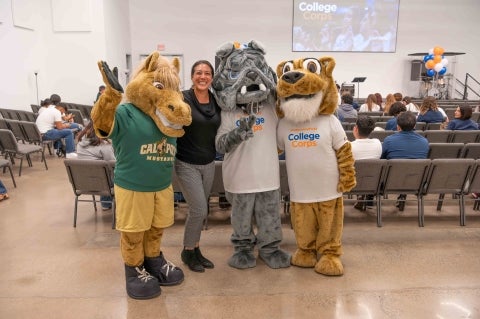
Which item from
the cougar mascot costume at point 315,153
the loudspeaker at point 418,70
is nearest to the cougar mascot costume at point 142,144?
the cougar mascot costume at point 315,153

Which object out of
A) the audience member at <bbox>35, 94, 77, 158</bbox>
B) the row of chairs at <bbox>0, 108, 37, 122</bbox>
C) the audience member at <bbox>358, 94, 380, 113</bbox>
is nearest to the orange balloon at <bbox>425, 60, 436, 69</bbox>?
the audience member at <bbox>358, 94, 380, 113</bbox>

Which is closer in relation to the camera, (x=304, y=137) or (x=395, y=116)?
(x=304, y=137)

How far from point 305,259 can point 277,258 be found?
8.5 inches

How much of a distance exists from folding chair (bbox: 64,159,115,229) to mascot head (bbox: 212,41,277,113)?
60.6 inches

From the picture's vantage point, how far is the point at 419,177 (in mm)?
3869

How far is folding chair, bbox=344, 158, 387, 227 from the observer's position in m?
3.75

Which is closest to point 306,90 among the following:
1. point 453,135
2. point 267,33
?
point 453,135

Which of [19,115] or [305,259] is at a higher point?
[19,115]

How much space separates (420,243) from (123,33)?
41.7 ft

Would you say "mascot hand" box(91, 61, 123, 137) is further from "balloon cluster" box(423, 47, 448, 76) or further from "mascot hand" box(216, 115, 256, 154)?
"balloon cluster" box(423, 47, 448, 76)

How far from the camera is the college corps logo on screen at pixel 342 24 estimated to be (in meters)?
14.8

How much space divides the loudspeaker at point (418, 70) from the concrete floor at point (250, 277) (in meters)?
12.7

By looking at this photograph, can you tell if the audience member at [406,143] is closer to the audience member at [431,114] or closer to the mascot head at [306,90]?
the mascot head at [306,90]

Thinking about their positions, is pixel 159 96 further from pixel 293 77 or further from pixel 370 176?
pixel 370 176
